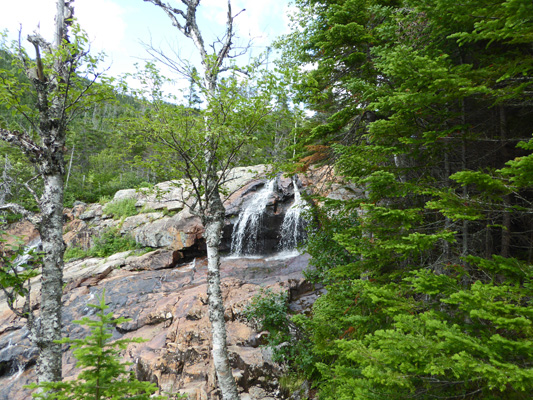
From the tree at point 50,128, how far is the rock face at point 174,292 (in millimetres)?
2207

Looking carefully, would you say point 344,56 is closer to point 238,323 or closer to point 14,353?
point 238,323

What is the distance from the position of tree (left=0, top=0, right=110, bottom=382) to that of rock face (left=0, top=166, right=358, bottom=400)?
2207 millimetres

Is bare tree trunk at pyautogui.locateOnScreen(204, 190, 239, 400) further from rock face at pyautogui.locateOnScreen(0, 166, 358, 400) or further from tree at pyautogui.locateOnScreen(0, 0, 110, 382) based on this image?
tree at pyautogui.locateOnScreen(0, 0, 110, 382)

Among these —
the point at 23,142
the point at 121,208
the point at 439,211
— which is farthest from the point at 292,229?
the point at 121,208

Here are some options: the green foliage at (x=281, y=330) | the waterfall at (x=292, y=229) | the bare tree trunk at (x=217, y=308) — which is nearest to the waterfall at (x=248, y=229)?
the waterfall at (x=292, y=229)

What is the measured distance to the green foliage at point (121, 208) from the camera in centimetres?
2000

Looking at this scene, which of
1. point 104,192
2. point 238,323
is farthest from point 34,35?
point 104,192

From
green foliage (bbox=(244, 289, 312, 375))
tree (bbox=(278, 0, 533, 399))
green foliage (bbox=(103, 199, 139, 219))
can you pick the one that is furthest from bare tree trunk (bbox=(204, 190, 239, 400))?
green foliage (bbox=(103, 199, 139, 219))

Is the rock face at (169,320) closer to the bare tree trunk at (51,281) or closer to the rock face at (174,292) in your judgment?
the rock face at (174,292)

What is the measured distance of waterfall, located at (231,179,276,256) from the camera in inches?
606

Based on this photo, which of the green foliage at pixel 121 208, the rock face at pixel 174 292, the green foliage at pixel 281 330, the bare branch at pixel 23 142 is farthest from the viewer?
the green foliage at pixel 121 208

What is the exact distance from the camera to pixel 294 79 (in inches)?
209

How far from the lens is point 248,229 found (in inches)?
611

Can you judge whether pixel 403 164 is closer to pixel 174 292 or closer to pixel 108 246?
pixel 174 292
